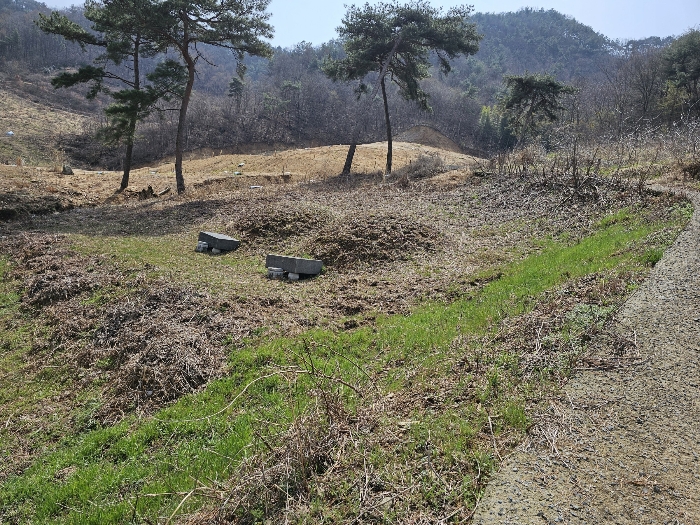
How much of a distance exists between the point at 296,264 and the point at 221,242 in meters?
2.93

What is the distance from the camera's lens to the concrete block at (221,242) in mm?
11055

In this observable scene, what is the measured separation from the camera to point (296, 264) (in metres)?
9.10

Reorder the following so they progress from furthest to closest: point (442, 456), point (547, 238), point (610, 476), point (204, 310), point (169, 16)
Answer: point (169, 16), point (547, 238), point (204, 310), point (442, 456), point (610, 476)

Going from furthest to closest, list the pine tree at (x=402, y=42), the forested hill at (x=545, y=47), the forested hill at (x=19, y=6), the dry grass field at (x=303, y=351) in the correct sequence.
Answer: the forested hill at (x=545, y=47) < the forested hill at (x=19, y=6) < the pine tree at (x=402, y=42) < the dry grass field at (x=303, y=351)

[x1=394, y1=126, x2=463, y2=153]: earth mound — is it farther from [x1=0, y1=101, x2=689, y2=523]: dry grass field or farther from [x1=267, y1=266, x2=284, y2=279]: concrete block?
[x1=267, y1=266, x2=284, y2=279]: concrete block

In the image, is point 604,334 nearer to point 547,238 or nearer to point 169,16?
point 547,238

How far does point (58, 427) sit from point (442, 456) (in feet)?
14.4

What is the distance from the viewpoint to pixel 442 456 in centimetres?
331

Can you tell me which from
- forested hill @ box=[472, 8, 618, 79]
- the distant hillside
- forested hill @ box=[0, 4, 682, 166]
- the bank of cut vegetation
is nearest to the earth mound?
forested hill @ box=[0, 4, 682, 166]

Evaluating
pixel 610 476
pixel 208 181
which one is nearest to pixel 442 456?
pixel 610 476

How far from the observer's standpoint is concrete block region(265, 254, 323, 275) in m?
9.12

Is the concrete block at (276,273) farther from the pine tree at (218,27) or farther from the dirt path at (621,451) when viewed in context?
the pine tree at (218,27)

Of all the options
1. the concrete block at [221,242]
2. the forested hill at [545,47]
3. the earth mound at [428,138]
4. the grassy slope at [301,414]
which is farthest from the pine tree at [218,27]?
the forested hill at [545,47]

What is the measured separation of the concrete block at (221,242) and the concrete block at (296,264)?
215 centimetres
